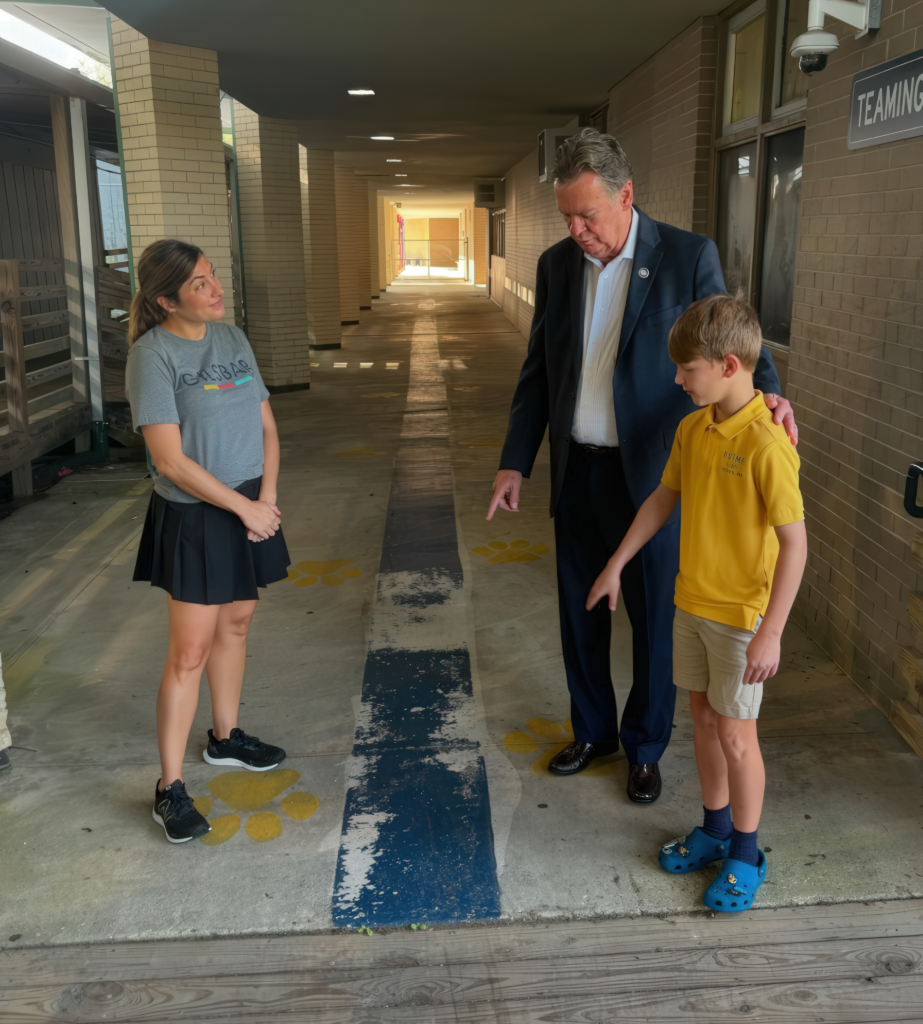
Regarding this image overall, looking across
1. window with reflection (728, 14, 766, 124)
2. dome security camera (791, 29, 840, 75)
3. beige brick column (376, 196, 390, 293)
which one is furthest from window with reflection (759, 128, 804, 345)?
beige brick column (376, 196, 390, 293)

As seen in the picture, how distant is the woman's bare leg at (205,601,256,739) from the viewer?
2641 mm

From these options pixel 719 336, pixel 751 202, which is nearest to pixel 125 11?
pixel 751 202

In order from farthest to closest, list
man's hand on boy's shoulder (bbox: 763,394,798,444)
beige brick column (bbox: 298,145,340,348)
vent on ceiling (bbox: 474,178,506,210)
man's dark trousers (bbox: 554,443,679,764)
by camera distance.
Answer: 1. vent on ceiling (bbox: 474,178,506,210)
2. beige brick column (bbox: 298,145,340,348)
3. man's dark trousers (bbox: 554,443,679,764)
4. man's hand on boy's shoulder (bbox: 763,394,798,444)

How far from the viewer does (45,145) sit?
1290cm

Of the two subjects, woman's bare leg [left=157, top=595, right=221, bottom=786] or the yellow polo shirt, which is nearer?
the yellow polo shirt

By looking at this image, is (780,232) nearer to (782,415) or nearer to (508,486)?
(508,486)

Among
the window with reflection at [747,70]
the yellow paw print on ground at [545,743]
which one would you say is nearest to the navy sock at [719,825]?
the yellow paw print on ground at [545,743]

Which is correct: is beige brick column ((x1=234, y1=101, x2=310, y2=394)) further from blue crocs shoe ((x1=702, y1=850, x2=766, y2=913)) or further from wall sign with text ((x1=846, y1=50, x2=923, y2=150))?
blue crocs shoe ((x1=702, y1=850, x2=766, y2=913))

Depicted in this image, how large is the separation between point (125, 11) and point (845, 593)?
5.42 m

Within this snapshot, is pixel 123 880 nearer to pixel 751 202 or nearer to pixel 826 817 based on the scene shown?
pixel 826 817

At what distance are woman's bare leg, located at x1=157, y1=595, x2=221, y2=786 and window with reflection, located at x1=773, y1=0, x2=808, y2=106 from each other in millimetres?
3632

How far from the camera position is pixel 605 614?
270 centimetres

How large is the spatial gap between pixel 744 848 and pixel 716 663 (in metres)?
0.48

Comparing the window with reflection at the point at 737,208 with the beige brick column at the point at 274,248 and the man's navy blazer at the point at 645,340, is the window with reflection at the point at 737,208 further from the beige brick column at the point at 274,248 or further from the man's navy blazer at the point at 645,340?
the beige brick column at the point at 274,248
